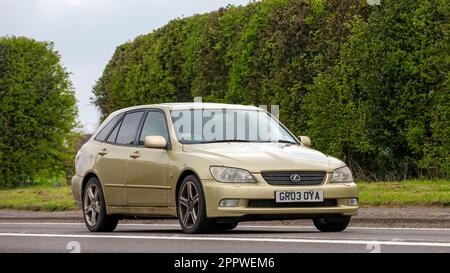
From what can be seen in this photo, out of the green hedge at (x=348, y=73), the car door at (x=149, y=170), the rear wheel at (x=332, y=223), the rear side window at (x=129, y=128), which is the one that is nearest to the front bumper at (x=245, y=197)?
the rear wheel at (x=332, y=223)

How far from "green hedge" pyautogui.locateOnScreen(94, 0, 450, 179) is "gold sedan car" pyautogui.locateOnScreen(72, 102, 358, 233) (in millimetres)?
8421

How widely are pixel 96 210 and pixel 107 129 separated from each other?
127 centimetres

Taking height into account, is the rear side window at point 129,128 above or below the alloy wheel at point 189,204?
above

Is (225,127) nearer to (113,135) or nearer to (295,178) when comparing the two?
(295,178)

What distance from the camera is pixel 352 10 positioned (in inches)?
981

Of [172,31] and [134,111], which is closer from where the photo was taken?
[134,111]

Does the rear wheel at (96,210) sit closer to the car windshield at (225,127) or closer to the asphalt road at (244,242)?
the asphalt road at (244,242)

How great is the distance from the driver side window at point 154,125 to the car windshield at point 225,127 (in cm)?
17

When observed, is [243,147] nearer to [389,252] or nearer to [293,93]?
[389,252]

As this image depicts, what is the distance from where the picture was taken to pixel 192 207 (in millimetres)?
13078

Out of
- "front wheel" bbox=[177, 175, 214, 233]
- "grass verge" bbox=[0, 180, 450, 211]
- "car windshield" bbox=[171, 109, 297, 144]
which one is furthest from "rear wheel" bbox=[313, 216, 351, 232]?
"grass verge" bbox=[0, 180, 450, 211]

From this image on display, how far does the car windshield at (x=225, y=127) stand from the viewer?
14.0 meters
